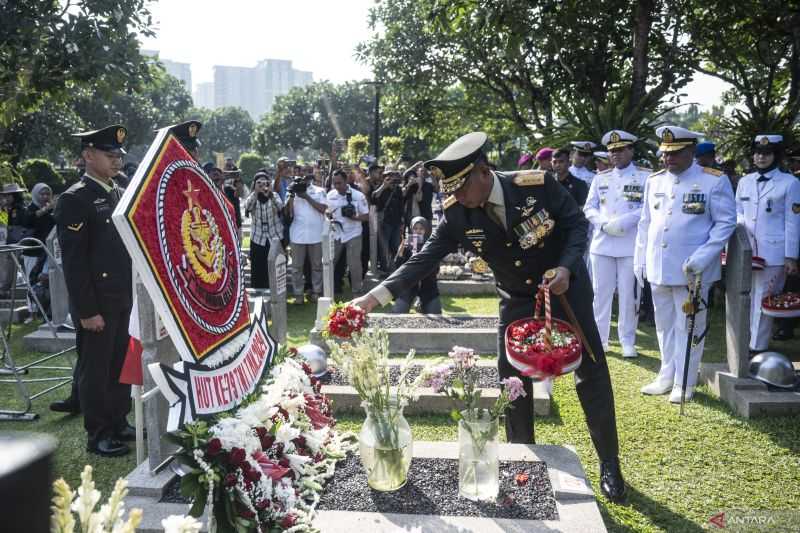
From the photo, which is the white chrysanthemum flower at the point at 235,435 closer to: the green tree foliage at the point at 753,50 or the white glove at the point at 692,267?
the white glove at the point at 692,267

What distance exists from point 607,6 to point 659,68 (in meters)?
1.96

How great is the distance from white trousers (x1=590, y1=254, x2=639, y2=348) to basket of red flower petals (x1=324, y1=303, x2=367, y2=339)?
4.75 m

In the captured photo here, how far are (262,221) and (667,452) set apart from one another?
7868 mm

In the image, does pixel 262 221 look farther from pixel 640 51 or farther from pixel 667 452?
pixel 667 452

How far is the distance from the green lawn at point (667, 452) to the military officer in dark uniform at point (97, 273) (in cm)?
35

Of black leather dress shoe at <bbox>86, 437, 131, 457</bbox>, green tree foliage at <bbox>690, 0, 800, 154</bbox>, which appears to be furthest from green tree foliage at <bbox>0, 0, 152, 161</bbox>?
green tree foliage at <bbox>690, 0, 800, 154</bbox>

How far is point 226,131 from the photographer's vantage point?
87.5 meters

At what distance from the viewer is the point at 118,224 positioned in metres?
3.04

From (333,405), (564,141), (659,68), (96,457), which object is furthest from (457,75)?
(96,457)

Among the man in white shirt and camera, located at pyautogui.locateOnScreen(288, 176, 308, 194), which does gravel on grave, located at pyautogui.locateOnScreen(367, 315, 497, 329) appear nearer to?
the man in white shirt

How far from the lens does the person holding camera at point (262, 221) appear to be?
1083cm

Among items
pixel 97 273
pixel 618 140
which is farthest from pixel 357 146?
pixel 97 273

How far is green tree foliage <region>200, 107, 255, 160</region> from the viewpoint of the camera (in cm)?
8450

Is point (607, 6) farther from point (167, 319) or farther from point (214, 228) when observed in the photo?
point (167, 319)
